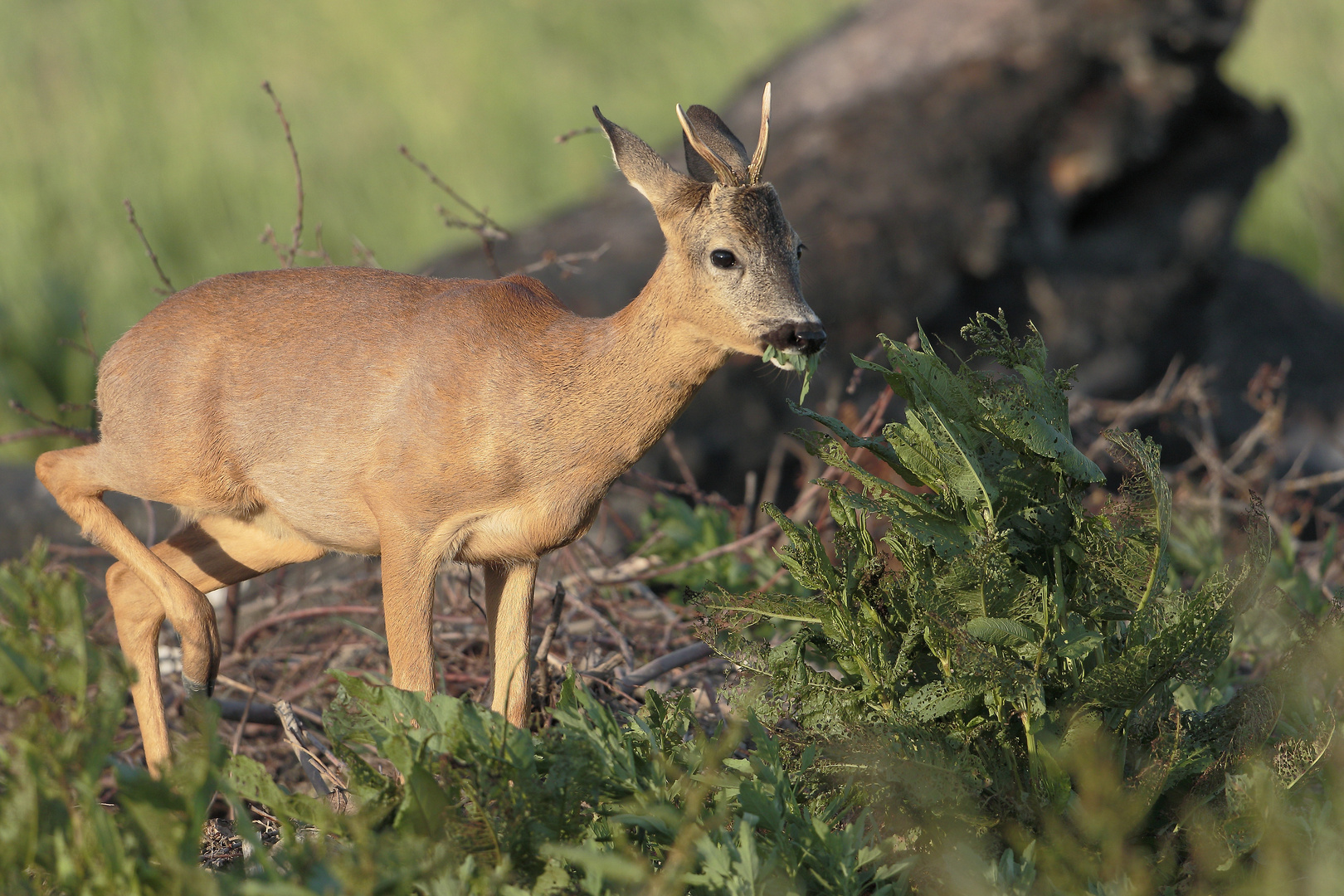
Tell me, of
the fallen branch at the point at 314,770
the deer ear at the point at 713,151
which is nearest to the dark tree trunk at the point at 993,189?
the deer ear at the point at 713,151

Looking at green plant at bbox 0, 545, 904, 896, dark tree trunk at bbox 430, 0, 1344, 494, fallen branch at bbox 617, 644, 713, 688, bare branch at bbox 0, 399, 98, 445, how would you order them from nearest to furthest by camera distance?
green plant at bbox 0, 545, 904, 896, fallen branch at bbox 617, 644, 713, 688, bare branch at bbox 0, 399, 98, 445, dark tree trunk at bbox 430, 0, 1344, 494

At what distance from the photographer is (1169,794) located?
3041 millimetres

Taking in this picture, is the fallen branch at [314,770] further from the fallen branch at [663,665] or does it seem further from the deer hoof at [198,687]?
the fallen branch at [663,665]

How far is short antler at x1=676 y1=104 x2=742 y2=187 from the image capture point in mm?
3141

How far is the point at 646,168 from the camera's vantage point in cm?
327

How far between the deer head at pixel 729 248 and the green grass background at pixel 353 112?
702 cm

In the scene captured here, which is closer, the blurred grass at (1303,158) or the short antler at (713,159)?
the short antler at (713,159)

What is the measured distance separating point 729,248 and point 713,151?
1.47ft

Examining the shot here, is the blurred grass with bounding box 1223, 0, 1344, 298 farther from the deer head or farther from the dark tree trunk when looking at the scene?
the deer head

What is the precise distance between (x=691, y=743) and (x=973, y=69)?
658 centimetres

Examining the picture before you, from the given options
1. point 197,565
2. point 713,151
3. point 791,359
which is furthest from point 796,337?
point 197,565

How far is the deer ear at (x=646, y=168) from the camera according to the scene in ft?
10.7

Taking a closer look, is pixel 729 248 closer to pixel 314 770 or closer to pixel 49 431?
pixel 314 770

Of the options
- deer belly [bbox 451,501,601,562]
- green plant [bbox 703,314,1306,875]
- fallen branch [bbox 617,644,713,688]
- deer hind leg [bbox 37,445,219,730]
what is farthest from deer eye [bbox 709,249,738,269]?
deer hind leg [bbox 37,445,219,730]
